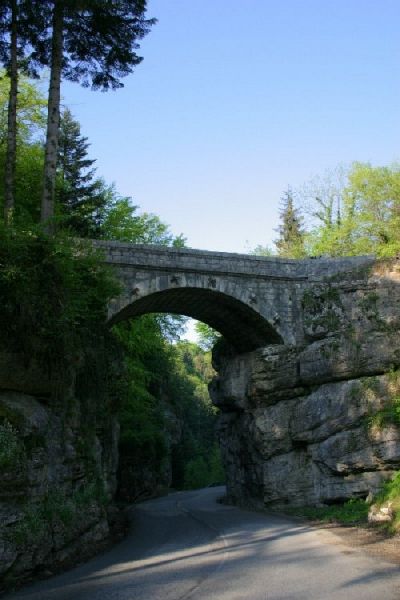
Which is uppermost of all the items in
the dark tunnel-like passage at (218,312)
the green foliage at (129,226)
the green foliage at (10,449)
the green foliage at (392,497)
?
the green foliage at (129,226)

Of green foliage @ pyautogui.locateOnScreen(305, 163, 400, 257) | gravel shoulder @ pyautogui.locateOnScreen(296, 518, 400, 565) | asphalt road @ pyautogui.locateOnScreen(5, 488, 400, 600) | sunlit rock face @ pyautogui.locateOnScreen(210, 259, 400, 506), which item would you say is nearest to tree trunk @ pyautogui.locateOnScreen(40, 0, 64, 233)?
asphalt road @ pyautogui.locateOnScreen(5, 488, 400, 600)

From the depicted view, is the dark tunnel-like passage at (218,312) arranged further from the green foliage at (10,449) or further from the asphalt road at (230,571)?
the green foliage at (10,449)

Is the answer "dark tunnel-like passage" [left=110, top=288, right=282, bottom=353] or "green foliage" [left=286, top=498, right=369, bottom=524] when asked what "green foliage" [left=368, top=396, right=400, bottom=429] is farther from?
"dark tunnel-like passage" [left=110, top=288, right=282, bottom=353]

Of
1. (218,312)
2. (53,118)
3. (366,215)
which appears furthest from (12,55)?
(366,215)

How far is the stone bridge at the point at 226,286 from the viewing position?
65.2ft

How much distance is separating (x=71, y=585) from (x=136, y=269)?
12011 mm

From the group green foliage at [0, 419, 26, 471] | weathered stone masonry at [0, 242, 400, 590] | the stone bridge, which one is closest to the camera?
green foliage at [0, 419, 26, 471]

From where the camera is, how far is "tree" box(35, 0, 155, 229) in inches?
691

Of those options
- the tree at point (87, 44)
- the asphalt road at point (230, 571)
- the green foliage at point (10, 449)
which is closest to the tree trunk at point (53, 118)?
the tree at point (87, 44)

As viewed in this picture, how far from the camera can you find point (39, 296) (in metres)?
12.4

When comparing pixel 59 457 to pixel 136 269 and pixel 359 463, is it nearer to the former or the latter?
pixel 136 269

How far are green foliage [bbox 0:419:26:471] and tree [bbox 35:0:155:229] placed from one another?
326 inches

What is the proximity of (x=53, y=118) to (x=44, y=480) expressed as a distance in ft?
34.9

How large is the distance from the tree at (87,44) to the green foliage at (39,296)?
480 centimetres
